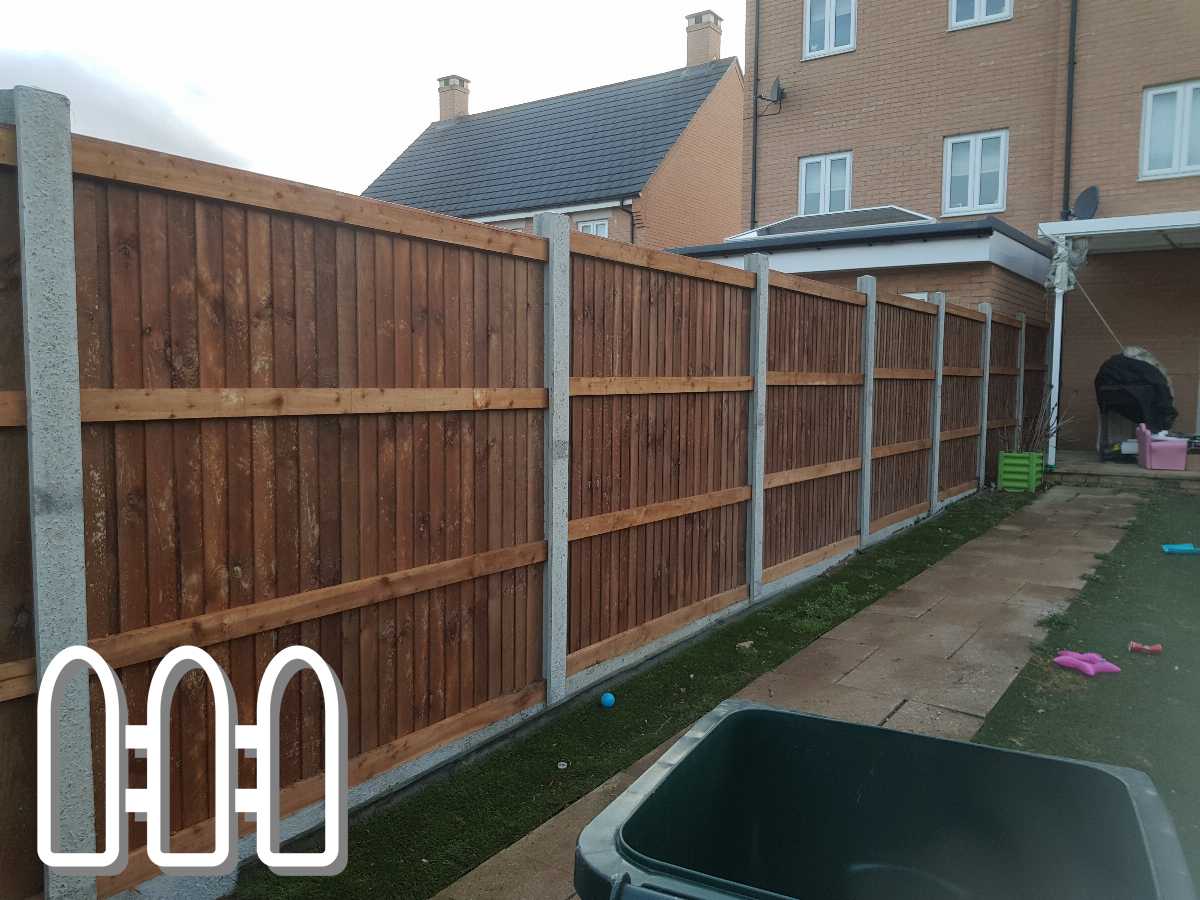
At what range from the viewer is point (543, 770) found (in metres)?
3.96

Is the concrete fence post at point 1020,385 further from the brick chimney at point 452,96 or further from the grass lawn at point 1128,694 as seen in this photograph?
the brick chimney at point 452,96

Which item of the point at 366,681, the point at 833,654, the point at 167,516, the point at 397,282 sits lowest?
the point at 833,654

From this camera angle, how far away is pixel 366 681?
3.51m

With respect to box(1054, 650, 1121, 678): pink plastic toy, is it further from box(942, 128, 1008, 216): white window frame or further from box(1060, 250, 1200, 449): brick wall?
box(942, 128, 1008, 216): white window frame

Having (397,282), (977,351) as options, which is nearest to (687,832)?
(397,282)

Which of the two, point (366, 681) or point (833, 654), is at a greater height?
point (366, 681)

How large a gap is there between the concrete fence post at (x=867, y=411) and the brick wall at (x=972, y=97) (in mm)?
9462

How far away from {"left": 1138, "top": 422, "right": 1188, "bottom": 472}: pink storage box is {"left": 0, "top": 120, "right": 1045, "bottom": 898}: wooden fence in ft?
30.4

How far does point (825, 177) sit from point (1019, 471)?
8.45 meters

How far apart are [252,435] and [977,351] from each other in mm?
10159

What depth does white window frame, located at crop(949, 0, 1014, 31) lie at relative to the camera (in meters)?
15.9

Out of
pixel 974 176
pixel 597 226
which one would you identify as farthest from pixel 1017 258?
pixel 597 226

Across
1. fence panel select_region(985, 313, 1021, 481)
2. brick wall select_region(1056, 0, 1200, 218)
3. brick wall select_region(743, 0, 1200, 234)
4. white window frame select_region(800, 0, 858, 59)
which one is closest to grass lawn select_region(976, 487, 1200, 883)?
fence panel select_region(985, 313, 1021, 481)

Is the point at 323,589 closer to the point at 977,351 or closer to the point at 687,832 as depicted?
the point at 687,832
